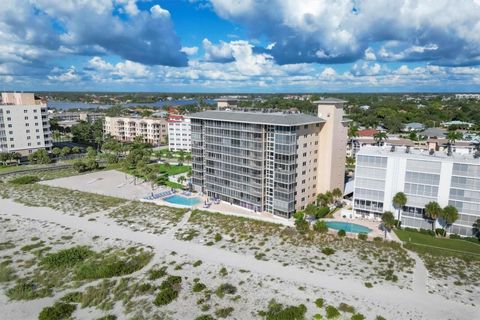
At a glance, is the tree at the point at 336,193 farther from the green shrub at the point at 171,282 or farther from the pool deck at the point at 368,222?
the green shrub at the point at 171,282

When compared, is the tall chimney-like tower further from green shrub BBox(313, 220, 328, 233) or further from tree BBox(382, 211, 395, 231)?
tree BBox(382, 211, 395, 231)

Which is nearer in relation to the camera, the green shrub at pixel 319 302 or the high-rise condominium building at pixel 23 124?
the green shrub at pixel 319 302

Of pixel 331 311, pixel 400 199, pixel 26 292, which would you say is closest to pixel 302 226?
pixel 400 199

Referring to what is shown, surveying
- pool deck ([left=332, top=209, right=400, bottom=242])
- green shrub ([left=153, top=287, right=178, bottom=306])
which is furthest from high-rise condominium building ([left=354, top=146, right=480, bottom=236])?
green shrub ([left=153, top=287, right=178, bottom=306])

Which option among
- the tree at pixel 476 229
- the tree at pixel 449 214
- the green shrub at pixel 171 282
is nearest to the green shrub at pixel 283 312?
the green shrub at pixel 171 282

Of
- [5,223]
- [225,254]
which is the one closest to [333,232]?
[225,254]

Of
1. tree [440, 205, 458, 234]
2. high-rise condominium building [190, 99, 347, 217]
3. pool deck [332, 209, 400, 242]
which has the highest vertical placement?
high-rise condominium building [190, 99, 347, 217]
